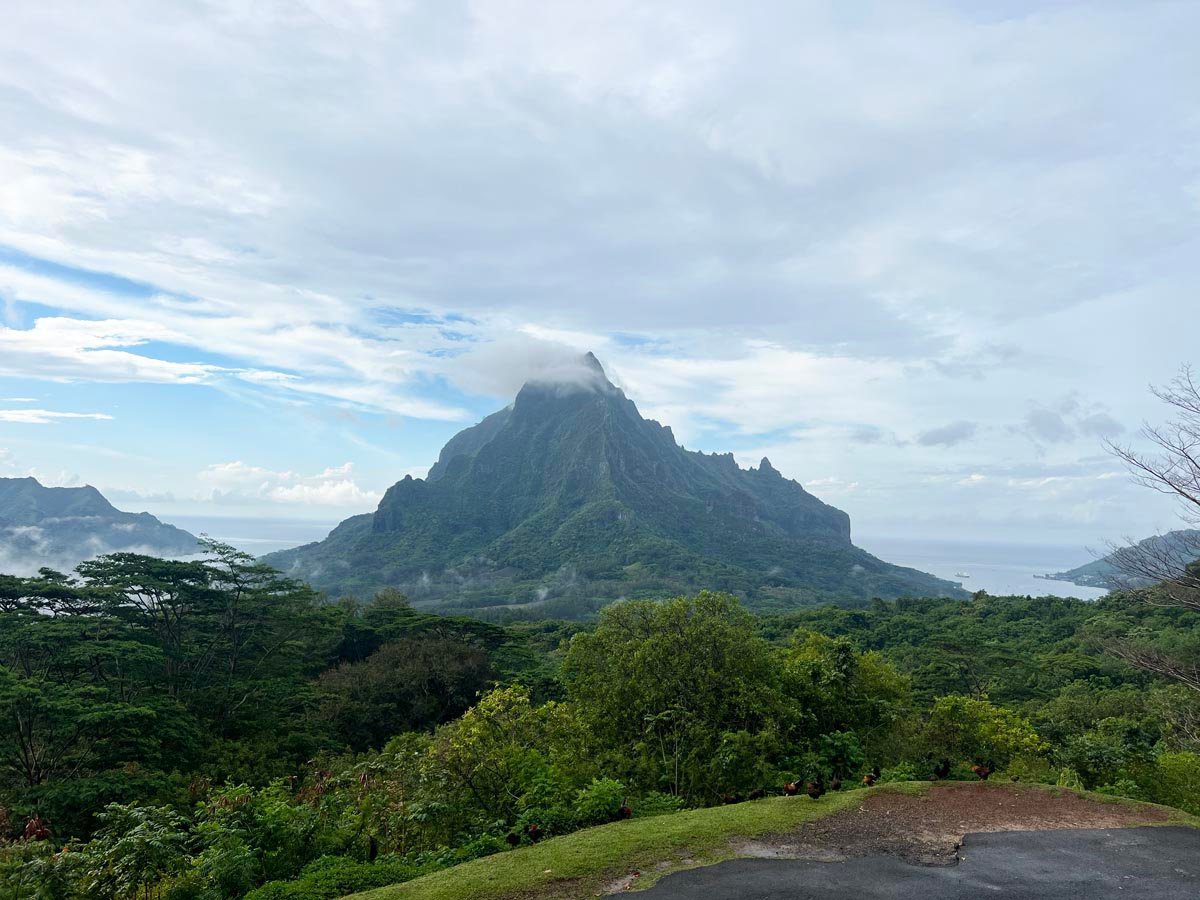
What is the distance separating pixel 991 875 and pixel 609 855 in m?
4.83

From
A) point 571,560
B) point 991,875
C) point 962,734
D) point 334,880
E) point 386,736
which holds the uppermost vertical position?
point 991,875

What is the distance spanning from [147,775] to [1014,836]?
24.3 metres

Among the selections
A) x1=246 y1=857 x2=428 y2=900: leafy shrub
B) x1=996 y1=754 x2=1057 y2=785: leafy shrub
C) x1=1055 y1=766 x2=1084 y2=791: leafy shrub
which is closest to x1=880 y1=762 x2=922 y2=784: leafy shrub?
x1=996 y1=754 x2=1057 y2=785: leafy shrub

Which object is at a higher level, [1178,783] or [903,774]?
[1178,783]

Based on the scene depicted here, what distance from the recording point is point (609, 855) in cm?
852

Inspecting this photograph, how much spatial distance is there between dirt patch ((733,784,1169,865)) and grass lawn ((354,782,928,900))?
1.36ft

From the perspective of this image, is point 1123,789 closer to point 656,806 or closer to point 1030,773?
point 1030,773

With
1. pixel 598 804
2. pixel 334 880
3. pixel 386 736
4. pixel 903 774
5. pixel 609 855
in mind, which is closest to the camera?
pixel 334 880

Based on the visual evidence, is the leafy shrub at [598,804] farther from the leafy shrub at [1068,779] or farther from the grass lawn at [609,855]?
the leafy shrub at [1068,779]

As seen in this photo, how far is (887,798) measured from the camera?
10750 millimetres

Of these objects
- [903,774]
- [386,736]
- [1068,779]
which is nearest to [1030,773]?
[1068,779]

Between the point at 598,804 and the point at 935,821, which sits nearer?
the point at 935,821

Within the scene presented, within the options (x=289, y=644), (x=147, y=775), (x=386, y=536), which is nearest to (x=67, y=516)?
(x=386, y=536)

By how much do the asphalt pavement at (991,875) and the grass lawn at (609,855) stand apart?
0.61 metres
